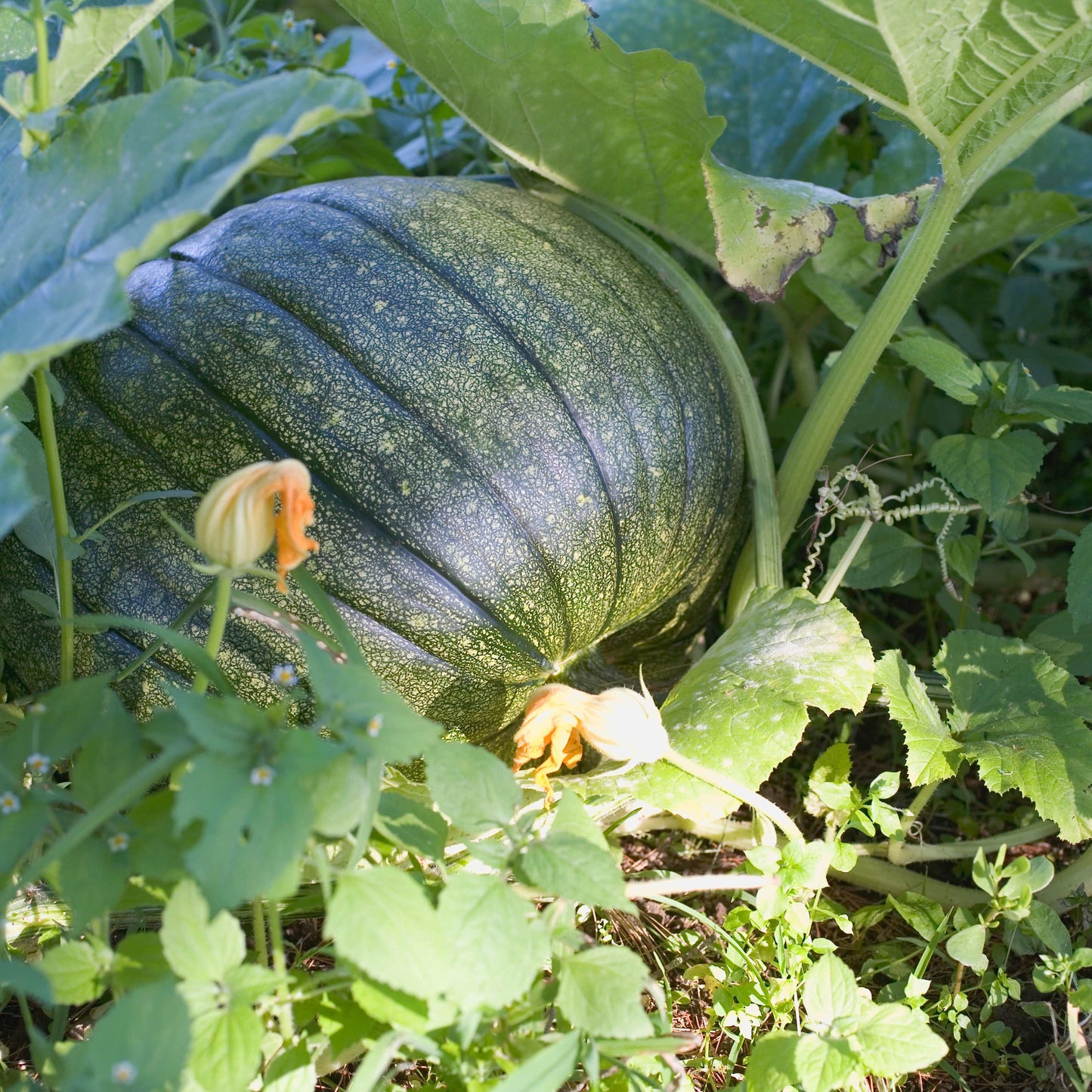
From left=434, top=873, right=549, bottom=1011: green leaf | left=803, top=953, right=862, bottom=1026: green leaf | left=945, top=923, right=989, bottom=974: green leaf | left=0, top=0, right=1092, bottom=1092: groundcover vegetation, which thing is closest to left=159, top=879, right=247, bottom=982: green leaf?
left=0, top=0, right=1092, bottom=1092: groundcover vegetation

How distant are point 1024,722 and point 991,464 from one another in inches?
15.8

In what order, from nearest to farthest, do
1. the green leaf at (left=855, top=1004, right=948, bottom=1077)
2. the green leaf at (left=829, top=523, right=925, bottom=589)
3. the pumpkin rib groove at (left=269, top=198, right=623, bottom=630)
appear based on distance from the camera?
the green leaf at (left=855, top=1004, right=948, bottom=1077) < the pumpkin rib groove at (left=269, top=198, right=623, bottom=630) < the green leaf at (left=829, top=523, right=925, bottom=589)

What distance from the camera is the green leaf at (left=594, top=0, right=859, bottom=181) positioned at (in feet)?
7.34

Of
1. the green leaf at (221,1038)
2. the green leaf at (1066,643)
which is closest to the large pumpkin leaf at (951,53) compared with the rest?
the green leaf at (1066,643)

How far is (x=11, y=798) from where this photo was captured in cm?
96

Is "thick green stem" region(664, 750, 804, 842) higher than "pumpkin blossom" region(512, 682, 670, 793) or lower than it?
lower

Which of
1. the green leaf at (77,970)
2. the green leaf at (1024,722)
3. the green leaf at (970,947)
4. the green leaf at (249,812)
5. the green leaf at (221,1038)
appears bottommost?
the green leaf at (970,947)

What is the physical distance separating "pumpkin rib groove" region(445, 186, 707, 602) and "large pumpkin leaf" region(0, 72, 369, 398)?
700 millimetres

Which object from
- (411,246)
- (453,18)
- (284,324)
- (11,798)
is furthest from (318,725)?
(453,18)

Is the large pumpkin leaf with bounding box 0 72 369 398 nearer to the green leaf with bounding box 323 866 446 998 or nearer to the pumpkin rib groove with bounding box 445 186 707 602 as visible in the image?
the green leaf with bounding box 323 866 446 998

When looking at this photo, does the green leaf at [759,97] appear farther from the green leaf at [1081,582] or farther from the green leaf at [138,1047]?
the green leaf at [138,1047]

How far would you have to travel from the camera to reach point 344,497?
1.47m

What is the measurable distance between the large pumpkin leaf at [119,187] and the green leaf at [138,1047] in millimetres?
531

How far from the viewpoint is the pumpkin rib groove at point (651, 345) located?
1705mm
